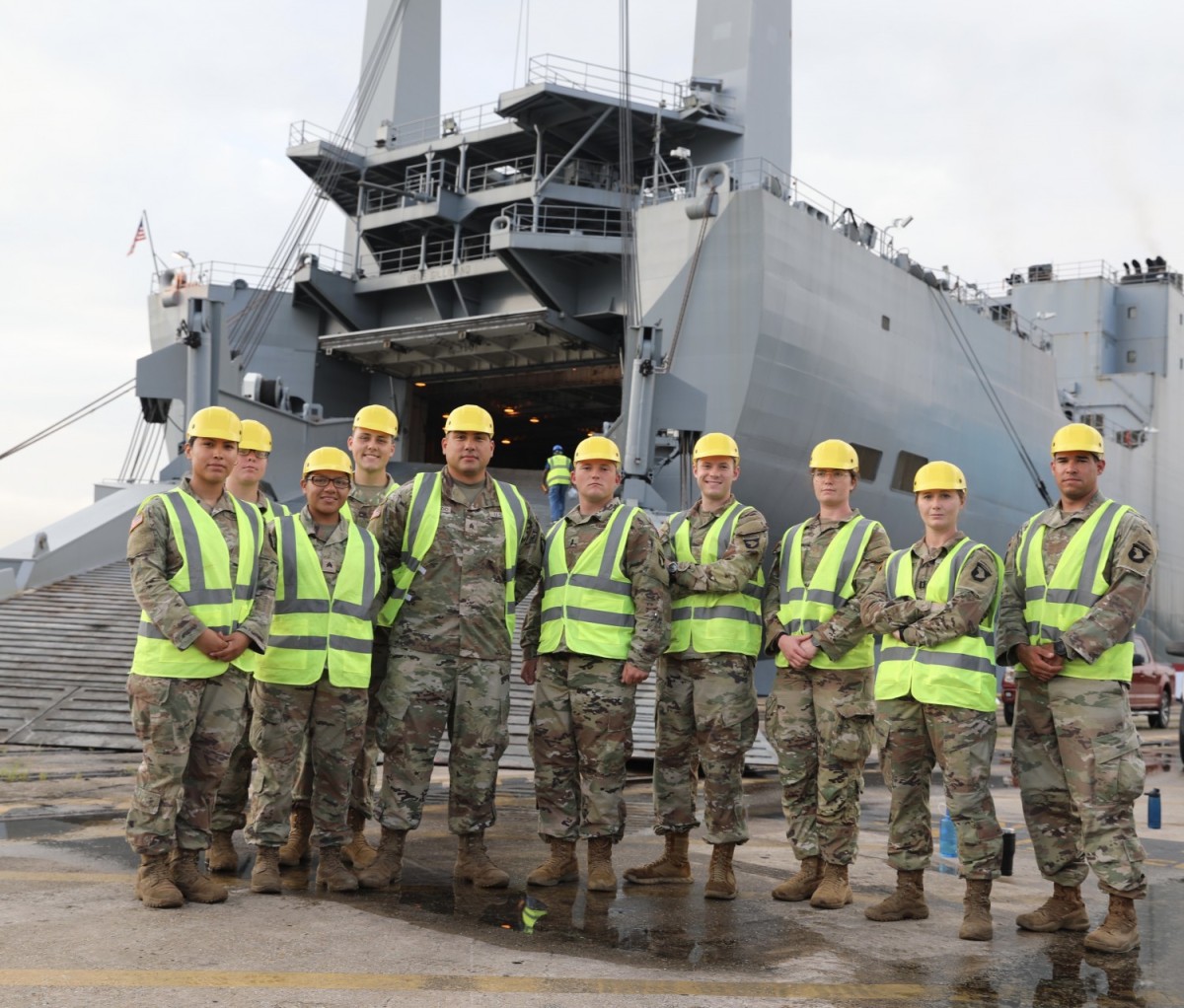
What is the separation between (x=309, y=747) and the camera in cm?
488

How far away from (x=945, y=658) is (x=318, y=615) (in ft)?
8.38

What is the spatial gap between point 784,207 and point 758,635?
12.7 metres

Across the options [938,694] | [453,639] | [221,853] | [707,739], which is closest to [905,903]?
[938,694]

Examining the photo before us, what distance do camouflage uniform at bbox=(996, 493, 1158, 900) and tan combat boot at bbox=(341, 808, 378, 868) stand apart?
9.06ft

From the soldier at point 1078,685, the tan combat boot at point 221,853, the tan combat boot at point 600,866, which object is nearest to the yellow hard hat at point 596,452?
the tan combat boot at point 600,866

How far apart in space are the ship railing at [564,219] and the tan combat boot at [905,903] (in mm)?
15490

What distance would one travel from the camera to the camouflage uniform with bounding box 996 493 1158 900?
4227mm

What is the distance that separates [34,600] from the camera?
12.3 meters

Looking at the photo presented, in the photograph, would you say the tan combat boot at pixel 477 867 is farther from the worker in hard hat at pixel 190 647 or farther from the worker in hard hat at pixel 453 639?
the worker in hard hat at pixel 190 647

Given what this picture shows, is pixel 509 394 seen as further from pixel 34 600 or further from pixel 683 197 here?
pixel 34 600

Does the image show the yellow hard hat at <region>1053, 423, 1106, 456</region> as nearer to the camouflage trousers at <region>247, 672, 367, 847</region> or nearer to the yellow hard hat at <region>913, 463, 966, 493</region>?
the yellow hard hat at <region>913, 463, 966, 493</region>

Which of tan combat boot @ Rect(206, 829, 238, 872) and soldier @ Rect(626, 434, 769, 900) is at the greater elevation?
soldier @ Rect(626, 434, 769, 900)

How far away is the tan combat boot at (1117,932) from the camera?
13.2 ft

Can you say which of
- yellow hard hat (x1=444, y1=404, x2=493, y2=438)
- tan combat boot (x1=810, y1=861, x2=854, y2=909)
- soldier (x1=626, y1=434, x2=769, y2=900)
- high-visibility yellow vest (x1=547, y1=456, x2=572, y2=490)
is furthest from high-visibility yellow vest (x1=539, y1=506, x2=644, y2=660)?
high-visibility yellow vest (x1=547, y1=456, x2=572, y2=490)
